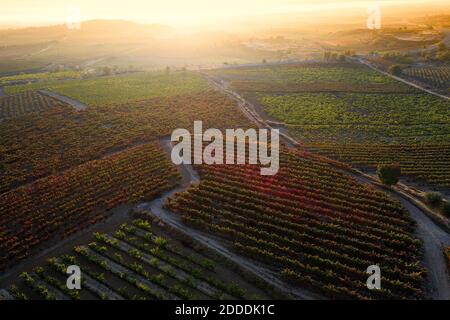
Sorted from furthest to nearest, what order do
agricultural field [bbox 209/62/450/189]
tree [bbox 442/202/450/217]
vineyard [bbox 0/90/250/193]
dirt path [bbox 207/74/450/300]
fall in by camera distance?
agricultural field [bbox 209/62/450/189] < vineyard [bbox 0/90/250/193] < tree [bbox 442/202/450/217] < dirt path [bbox 207/74/450/300]

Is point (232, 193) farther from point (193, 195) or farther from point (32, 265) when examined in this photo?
point (32, 265)

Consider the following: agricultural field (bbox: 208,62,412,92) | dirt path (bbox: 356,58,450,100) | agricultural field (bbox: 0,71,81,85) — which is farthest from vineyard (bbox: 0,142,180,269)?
agricultural field (bbox: 0,71,81,85)

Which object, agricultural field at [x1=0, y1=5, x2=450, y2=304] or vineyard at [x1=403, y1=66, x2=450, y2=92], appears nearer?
agricultural field at [x1=0, y1=5, x2=450, y2=304]

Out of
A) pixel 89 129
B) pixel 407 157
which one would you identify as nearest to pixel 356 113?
pixel 407 157

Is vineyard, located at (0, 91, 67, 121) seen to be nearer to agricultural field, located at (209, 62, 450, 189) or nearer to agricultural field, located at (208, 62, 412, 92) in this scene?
agricultural field, located at (209, 62, 450, 189)

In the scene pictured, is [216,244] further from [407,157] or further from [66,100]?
[66,100]

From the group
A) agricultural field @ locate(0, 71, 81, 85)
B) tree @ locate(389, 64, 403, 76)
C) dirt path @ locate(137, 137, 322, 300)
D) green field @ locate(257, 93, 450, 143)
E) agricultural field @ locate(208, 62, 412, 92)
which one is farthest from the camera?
agricultural field @ locate(0, 71, 81, 85)
